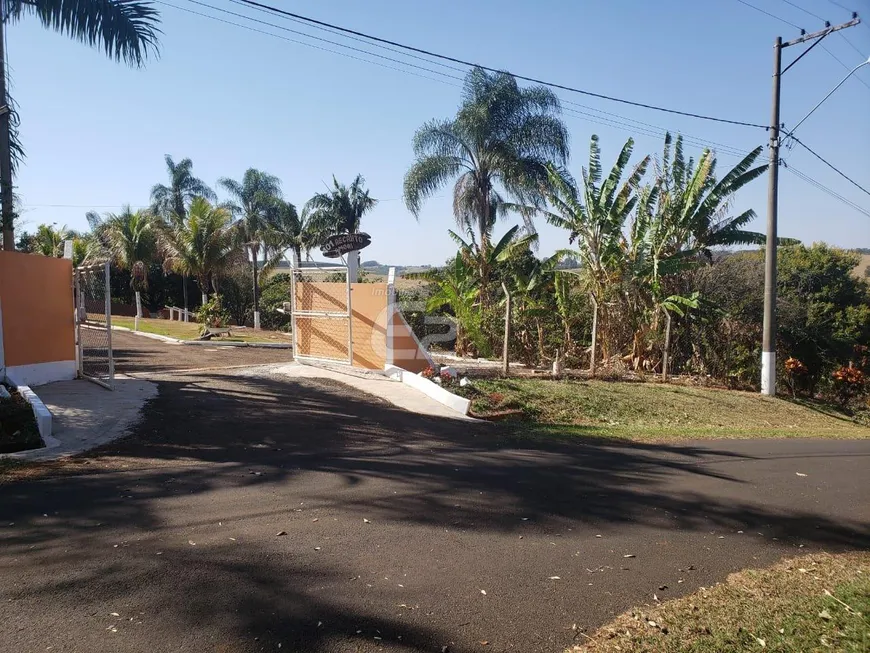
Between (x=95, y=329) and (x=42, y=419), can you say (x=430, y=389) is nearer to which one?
(x=42, y=419)

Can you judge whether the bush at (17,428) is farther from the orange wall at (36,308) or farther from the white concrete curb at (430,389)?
the white concrete curb at (430,389)

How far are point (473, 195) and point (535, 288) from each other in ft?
21.4

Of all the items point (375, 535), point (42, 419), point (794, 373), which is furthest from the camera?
point (794, 373)

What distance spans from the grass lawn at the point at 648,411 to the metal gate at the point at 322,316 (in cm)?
369

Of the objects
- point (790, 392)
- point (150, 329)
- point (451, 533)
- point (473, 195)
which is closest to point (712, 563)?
point (451, 533)

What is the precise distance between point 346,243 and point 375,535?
37.4ft

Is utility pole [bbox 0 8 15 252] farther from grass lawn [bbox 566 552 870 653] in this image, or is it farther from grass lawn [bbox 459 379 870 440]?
grass lawn [bbox 566 552 870 653]

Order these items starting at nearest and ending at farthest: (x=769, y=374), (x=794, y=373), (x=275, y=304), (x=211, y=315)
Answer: (x=769, y=374)
(x=794, y=373)
(x=211, y=315)
(x=275, y=304)

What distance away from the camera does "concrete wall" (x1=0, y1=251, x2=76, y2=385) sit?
11.1 meters

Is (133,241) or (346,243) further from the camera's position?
(133,241)

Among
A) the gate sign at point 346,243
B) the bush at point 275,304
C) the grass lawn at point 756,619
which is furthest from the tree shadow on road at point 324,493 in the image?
the bush at point 275,304

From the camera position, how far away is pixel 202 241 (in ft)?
110

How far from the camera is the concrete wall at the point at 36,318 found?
11071mm

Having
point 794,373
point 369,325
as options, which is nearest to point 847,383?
point 794,373
